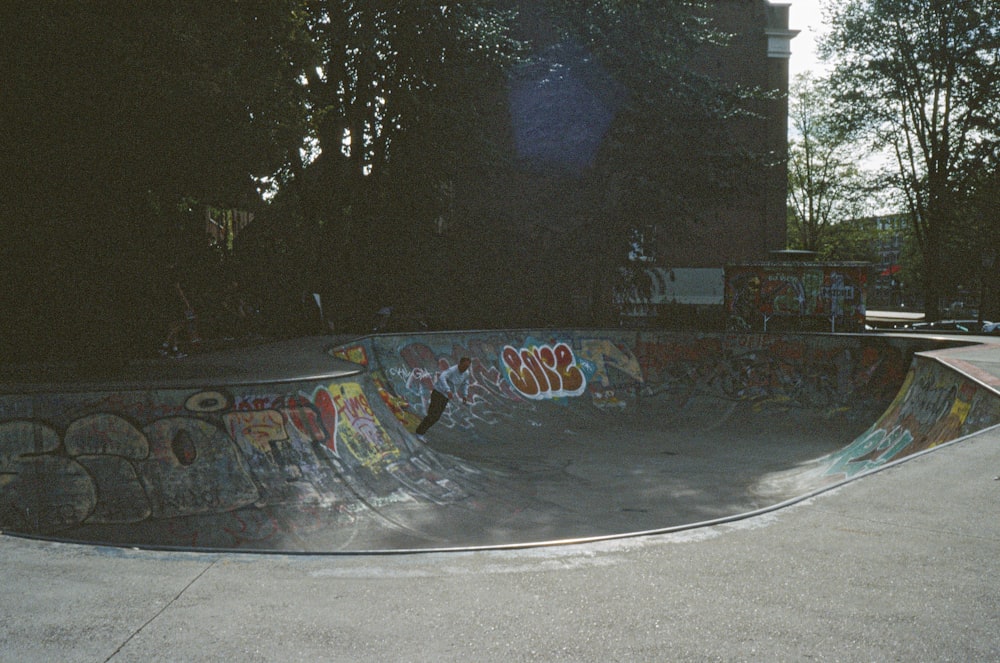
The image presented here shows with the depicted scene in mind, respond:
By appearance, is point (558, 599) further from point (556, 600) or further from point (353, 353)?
point (353, 353)

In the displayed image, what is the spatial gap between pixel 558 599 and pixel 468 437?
466 inches

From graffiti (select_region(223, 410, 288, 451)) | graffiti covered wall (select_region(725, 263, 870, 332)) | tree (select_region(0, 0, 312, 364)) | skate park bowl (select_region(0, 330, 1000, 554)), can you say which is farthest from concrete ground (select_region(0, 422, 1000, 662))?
graffiti covered wall (select_region(725, 263, 870, 332))

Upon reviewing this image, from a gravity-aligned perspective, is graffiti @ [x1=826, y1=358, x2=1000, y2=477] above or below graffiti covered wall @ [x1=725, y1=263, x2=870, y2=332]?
below

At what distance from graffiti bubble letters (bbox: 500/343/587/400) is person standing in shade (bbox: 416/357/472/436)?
1.71 m

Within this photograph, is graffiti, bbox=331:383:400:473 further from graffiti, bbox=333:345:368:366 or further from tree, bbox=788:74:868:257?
tree, bbox=788:74:868:257

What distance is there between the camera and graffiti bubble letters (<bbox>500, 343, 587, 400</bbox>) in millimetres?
19219

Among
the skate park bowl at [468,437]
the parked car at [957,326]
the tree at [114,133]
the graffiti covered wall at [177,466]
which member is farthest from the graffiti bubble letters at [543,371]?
the parked car at [957,326]

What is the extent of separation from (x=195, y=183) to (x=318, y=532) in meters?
5.40

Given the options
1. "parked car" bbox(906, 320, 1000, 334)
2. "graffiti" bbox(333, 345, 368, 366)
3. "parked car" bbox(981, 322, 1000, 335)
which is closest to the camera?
"graffiti" bbox(333, 345, 368, 366)

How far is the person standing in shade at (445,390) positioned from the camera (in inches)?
581

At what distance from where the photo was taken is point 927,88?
37156 millimetres

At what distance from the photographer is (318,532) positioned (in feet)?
28.9

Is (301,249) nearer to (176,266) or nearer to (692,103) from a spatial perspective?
(176,266)

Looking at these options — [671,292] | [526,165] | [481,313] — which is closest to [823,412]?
[481,313]
